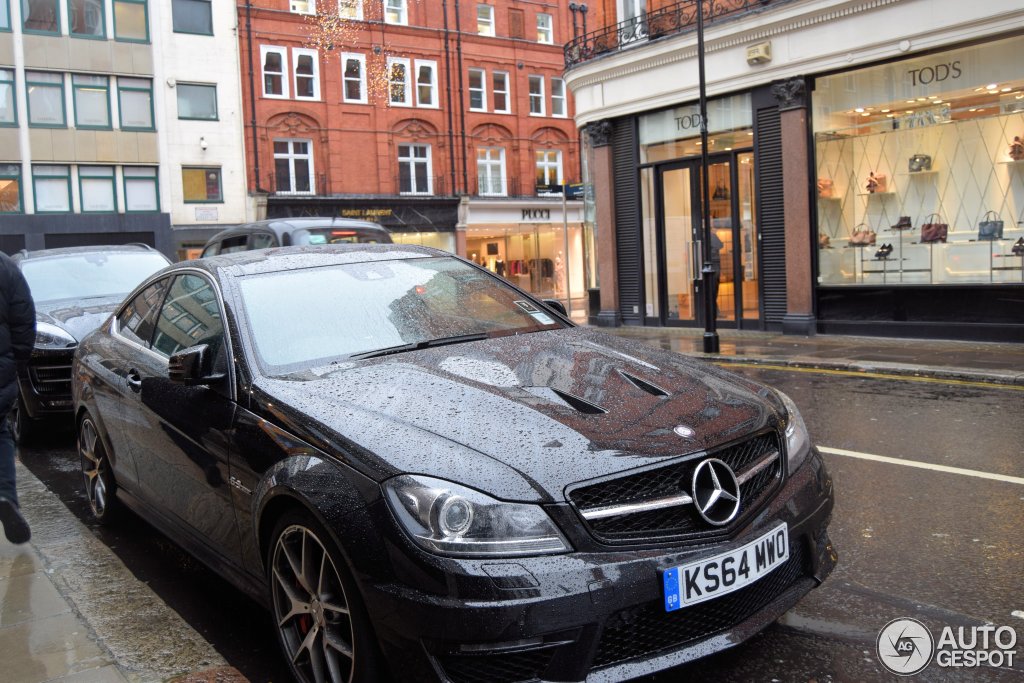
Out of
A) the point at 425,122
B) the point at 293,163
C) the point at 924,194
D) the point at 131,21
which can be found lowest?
the point at 924,194

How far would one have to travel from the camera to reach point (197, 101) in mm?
36000

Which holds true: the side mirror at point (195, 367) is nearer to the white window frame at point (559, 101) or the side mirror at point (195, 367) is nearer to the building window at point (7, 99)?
the building window at point (7, 99)

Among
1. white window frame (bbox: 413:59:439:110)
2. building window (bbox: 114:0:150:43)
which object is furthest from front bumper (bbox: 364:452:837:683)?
white window frame (bbox: 413:59:439:110)

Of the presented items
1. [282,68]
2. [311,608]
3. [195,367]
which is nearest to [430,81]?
[282,68]

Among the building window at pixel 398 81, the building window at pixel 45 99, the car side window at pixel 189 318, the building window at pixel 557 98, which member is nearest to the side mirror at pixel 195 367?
the car side window at pixel 189 318

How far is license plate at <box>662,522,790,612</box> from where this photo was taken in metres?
2.68

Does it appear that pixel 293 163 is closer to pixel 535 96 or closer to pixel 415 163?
pixel 415 163

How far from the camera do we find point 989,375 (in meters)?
9.64

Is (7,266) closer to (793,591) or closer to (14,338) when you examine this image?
(14,338)

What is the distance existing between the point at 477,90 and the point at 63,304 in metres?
36.1

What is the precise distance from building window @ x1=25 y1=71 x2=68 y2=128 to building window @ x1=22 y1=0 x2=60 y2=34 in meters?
1.67

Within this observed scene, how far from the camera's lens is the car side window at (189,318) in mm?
4049

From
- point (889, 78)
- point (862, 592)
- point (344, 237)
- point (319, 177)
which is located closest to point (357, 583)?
point (862, 592)

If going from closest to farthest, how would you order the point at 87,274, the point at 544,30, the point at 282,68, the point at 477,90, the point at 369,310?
the point at 369,310
the point at 87,274
the point at 282,68
the point at 477,90
the point at 544,30
